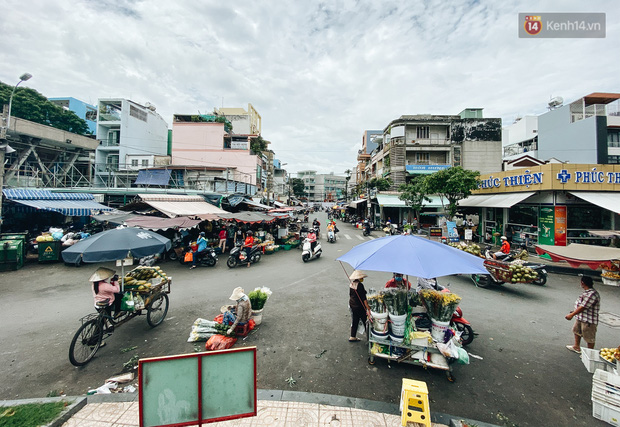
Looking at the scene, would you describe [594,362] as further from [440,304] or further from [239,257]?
[239,257]

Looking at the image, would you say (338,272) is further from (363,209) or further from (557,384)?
(363,209)

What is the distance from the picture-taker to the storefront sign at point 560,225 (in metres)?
13.0

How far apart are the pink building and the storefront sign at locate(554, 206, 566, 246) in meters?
27.1

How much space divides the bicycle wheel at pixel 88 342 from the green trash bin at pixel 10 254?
29.3ft

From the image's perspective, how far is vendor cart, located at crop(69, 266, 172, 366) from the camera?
447 cm

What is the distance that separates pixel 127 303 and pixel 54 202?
45.8 feet

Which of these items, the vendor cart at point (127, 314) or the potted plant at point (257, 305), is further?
the potted plant at point (257, 305)

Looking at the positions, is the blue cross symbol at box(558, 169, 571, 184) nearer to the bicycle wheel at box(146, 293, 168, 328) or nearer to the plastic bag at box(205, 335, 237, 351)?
the plastic bag at box(205, 335, 237, 351)

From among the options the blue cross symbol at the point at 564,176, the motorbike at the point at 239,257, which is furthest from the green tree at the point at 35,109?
the blue cross symbol at the point at 564,176

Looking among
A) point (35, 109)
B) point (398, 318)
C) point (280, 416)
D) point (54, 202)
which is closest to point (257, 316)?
point (280, 416)

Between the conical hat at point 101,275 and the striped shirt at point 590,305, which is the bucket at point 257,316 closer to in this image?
the conical hat at point 101,275

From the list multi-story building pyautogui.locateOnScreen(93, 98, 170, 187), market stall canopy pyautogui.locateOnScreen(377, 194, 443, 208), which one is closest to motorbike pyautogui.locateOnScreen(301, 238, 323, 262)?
market stall canopy pyautogui.locateOnScreen(377, 194, 443, 208)

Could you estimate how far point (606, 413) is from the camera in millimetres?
3172

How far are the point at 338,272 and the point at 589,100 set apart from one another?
1416 inches
